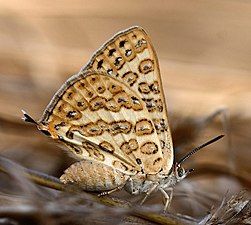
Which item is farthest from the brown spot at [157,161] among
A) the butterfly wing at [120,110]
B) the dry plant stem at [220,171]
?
the dry plant stem at [220,171]

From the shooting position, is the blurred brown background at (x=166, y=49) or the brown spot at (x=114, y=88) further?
the blurred brown background at (x=166, y=49)

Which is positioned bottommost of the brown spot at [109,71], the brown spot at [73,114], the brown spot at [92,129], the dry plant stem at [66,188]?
the dry plant stem at [66,188]

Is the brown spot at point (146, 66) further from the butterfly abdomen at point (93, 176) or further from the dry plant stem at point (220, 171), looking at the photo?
the dry plant stem at point (220, 171)

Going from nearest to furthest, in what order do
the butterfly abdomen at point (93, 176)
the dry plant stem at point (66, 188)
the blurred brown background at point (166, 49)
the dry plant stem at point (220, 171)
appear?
the dry plant stem at point (66, 188) → the butterfly abdomen at point (93, 176) → the dry plant stem at point (220, 171) → the blurred brown background at point (166, 49)

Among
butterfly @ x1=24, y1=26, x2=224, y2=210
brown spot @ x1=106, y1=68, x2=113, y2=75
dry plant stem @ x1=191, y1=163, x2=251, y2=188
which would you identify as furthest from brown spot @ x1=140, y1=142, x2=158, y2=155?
dry plant stem @ x1=191, y1=163, x2=251, y2=188

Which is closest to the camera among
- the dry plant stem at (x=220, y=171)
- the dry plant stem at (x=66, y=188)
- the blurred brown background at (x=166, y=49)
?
the dry plant stem at (x=66, y=188)

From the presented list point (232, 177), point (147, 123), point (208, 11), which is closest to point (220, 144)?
point (232, 177)

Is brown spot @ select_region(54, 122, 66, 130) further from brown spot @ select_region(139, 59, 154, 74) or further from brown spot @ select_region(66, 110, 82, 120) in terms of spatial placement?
brown spot @ select_region(139, 59, 154, 74)

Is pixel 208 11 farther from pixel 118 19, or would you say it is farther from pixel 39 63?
pixel 39 63
